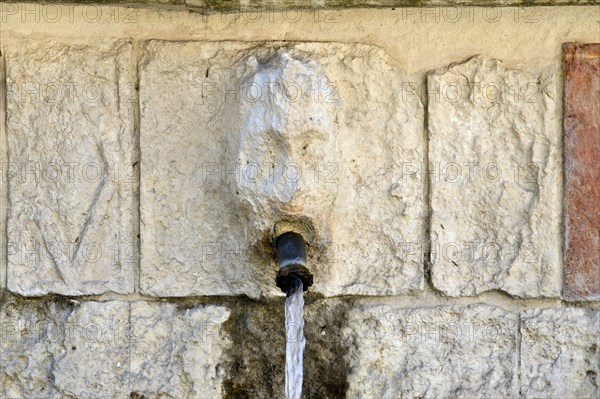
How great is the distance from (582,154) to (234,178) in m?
0.91

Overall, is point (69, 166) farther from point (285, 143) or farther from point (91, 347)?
point (285, 143)

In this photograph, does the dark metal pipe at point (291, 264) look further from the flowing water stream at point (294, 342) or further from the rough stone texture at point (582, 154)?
the rough stone texture at point (582, 154)

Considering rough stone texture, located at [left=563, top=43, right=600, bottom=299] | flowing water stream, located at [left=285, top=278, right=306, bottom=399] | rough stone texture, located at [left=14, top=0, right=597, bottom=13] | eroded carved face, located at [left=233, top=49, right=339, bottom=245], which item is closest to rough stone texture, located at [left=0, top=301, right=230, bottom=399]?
flowing water stream, located at [left=285, top=278, right=306, bottom=399]

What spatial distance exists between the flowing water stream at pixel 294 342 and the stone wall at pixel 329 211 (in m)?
0.08

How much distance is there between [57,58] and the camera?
2219 mm

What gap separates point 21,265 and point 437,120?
1.15m

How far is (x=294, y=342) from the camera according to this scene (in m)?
2.15

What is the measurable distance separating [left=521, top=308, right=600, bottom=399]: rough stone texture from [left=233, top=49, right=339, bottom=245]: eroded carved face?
2.13ft

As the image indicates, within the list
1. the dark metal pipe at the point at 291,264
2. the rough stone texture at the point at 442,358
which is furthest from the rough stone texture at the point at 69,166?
the rough stone texture at the point at 442,358

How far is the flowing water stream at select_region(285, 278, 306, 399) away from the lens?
2.09m

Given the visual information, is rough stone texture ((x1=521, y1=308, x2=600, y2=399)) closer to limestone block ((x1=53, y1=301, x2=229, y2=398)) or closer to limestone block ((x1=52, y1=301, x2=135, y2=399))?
limestone block ((x1=53, y1=301, x2=229, y2=398))

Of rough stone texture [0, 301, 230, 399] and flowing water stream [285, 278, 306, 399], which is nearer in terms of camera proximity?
flowing water stream [285, 278, 306, 399]

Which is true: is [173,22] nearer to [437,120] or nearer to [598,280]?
[437,120]

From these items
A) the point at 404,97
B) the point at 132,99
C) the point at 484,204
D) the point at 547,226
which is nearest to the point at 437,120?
the point at 404,97
